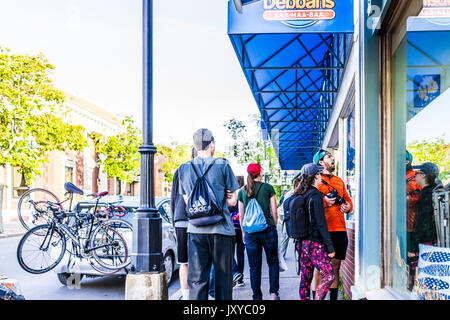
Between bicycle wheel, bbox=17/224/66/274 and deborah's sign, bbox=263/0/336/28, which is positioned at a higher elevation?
deborah's sign, bbox=263/0/336/28

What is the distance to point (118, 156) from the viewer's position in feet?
21.1

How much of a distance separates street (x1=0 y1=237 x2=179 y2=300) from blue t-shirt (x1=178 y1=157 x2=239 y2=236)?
2.75 metres

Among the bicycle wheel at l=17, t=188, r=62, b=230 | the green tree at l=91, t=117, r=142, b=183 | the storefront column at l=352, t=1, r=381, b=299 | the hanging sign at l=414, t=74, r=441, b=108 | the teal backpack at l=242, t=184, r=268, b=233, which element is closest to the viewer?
the hanging sign at l=414, t=74, r=441, b=108

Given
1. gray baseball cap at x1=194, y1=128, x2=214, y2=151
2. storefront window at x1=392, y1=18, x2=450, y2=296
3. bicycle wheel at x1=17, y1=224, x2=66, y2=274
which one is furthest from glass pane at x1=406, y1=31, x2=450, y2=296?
bicycle wheel at x1=17, y1=224, x2=66, y2=274

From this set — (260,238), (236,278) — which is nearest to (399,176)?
(260,238)

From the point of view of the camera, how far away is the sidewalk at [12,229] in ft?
18.7

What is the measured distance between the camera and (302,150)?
19656mm

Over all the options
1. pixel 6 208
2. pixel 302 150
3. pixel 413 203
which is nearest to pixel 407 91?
pixel 413 203

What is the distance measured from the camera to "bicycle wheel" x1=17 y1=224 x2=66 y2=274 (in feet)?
19.6

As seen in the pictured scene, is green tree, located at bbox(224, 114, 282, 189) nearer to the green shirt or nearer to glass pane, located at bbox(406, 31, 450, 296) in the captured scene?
the green shirt

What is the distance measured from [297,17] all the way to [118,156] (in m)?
3.16

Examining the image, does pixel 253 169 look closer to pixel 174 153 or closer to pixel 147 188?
pixel 174 153

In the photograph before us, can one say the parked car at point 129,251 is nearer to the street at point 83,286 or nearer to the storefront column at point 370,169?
the street at point 83,286

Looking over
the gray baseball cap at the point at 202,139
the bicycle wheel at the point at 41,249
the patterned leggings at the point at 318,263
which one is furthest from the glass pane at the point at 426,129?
the bicycle wheel at the point at 41,249
